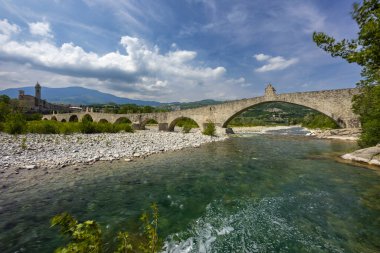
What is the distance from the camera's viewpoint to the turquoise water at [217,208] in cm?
347

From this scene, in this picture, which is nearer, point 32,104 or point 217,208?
point 217,208

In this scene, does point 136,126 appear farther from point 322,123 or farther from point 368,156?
point 322,123

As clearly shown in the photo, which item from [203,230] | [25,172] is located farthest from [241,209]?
[25,172]

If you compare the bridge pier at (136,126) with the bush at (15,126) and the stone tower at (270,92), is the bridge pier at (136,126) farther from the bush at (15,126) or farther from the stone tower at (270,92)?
the stone tower at (270,92)

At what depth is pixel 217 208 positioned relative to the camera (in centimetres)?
485

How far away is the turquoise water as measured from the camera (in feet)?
11.4

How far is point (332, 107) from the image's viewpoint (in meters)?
22.9

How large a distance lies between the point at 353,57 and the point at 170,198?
5444mm

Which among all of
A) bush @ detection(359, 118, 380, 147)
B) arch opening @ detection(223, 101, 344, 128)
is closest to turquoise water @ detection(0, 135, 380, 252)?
bush @ detection(359, 118, 380, 147)

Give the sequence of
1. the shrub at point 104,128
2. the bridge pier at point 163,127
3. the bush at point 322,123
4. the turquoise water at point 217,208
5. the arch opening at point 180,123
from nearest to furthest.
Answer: the turquoise water at point 217,208, the shrub at point 104,128, the bridge pier at point 163,127, the arch opening at point 180,123, the bush at point 322,123

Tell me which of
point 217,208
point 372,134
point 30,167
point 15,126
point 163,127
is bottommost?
point 217,208

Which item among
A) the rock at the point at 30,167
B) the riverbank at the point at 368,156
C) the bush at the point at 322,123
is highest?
the bush at the point at 322,123

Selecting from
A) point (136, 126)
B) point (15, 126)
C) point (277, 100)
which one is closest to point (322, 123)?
point (277, 100)

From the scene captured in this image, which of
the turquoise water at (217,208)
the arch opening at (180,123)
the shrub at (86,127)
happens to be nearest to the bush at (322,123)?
the arch opening at (180,123)
